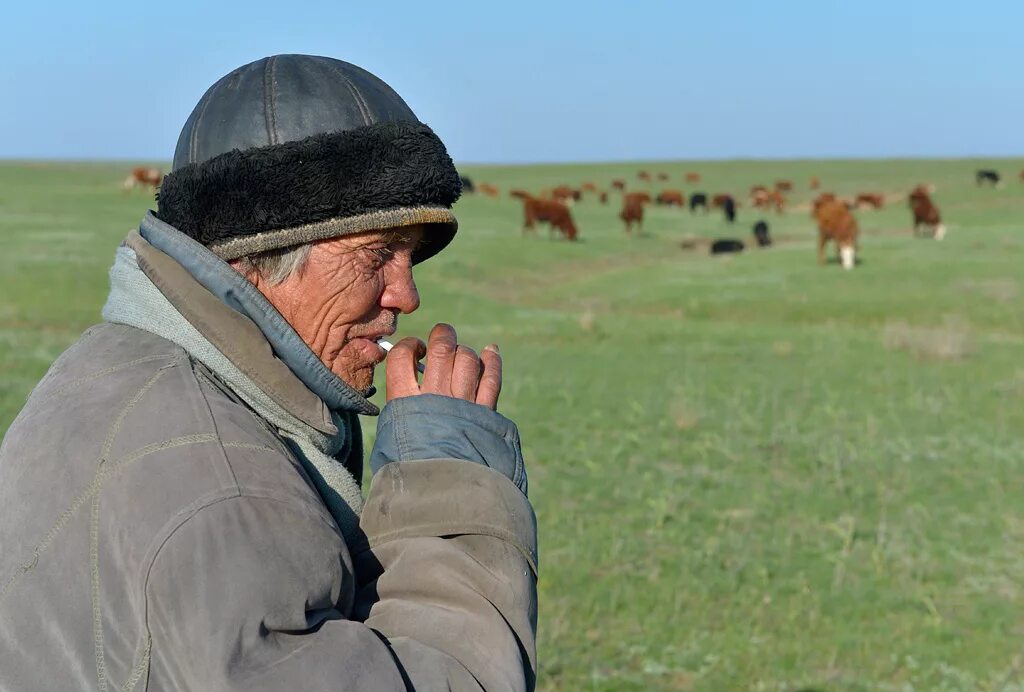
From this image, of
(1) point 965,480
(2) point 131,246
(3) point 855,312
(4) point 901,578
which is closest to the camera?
(2) point 131,246

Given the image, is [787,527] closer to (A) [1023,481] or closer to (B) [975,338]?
(A) [1023,481]

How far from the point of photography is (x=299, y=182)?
200 centimetres

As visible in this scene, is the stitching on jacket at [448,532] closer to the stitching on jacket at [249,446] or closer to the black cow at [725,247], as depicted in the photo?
the stitching on jacket at [249,446]

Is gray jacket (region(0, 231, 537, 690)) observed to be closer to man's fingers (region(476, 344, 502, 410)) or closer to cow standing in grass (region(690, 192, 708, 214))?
man's fingers (region(476, 344, 502, 410))

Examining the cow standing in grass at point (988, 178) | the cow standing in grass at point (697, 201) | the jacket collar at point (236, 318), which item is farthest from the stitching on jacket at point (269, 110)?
the cow standing in grass at point (988, 178)

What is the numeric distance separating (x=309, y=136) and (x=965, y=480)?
936 centimetres

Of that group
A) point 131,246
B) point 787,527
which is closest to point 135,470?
point 131,246

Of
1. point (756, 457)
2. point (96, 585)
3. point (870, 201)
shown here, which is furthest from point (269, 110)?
point (870, 201)

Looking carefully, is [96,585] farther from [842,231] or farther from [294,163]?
[842,231]

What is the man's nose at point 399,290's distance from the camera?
2.25m

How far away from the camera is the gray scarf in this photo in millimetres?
1913

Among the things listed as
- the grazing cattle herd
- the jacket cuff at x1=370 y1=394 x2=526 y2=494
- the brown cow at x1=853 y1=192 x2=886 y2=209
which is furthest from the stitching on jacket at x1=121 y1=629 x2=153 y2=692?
the brown cow at x1=853 y1=192 x2=886 y2=209

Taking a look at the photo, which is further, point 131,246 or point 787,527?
point 787,527

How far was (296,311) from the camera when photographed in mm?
2133
